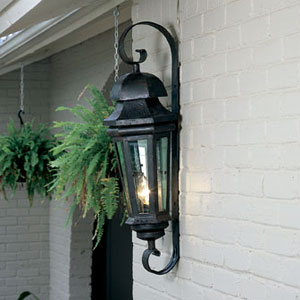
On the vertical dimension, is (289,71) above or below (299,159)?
above

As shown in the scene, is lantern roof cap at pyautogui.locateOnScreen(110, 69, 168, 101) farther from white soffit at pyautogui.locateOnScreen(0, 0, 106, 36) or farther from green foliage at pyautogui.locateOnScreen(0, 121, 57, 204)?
green foliage at pyautogui.locateOnScreen(0, 121, 57, 204)

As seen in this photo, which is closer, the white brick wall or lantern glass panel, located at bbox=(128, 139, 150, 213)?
lantern glass panel, located at bbox=(128, 139, 150, 213)

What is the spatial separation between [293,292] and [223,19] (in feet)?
2.94

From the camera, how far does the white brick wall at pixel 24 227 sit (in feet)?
18.2

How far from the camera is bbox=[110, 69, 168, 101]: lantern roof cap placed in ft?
7.85

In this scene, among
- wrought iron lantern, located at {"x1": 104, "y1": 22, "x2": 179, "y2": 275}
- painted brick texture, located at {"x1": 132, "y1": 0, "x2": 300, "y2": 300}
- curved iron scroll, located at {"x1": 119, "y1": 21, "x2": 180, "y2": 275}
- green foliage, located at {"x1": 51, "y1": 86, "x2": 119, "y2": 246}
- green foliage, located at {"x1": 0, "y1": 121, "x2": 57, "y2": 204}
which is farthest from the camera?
green foliage, located at {"x1": 0, "y1": 121, "x2": 57, "y2": 204}

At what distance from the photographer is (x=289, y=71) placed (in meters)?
1.93

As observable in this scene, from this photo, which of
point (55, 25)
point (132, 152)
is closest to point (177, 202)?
point (132, 152)

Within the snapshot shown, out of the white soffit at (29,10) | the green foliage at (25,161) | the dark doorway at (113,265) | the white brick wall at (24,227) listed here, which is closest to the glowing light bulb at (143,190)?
the white soffit at (29,10)

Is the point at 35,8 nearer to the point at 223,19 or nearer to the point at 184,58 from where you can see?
the point at 184,58

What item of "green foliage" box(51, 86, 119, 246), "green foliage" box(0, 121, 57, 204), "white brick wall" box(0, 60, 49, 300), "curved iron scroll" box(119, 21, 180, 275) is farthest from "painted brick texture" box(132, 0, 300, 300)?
"white brick wall" box(0, 60, 49, 300)

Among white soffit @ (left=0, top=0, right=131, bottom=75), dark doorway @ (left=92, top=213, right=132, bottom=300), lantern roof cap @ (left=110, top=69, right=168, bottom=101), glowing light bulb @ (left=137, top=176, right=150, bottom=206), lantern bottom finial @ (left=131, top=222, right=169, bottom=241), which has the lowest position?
dark doorway @ (left=92, top=213, right=132, bottom=300)

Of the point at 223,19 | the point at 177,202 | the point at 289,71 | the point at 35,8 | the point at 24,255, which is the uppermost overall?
the point at 35,8

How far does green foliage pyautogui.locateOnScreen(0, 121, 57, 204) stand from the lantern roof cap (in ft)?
5.67
